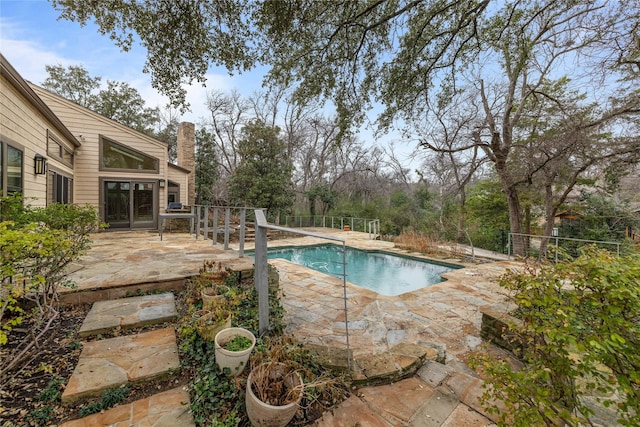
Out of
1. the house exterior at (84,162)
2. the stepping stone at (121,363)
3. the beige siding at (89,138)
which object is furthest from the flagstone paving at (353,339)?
the beige siding at (89,138)

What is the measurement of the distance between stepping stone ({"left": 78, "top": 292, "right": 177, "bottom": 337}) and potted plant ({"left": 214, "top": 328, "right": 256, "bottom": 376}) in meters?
1.11

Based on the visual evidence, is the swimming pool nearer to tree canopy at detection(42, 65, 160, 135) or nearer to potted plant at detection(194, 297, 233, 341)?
potted plant at detection(194, 297, 233, 341)

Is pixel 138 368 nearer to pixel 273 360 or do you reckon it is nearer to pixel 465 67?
pixel 273 360

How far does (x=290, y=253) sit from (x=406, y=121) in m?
6.32

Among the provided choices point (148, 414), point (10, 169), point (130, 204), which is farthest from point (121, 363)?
point (130, 204)

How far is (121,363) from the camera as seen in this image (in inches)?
81.4

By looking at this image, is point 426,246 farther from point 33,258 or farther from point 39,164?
point 39,164

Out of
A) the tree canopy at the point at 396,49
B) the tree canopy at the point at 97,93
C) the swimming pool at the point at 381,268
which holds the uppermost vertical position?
the tree canopy at the point at 97,93

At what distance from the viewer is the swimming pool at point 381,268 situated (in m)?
7.22

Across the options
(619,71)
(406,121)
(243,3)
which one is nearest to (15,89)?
(243,3)

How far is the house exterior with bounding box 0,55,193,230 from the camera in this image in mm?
4555

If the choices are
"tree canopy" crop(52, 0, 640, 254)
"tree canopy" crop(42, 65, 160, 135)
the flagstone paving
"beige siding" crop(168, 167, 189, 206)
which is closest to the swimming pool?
the flagstone paving

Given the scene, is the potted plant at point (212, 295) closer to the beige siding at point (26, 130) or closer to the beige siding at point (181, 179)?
the beige siding at point (26, 130)

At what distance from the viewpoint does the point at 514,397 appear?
4.45 ft
